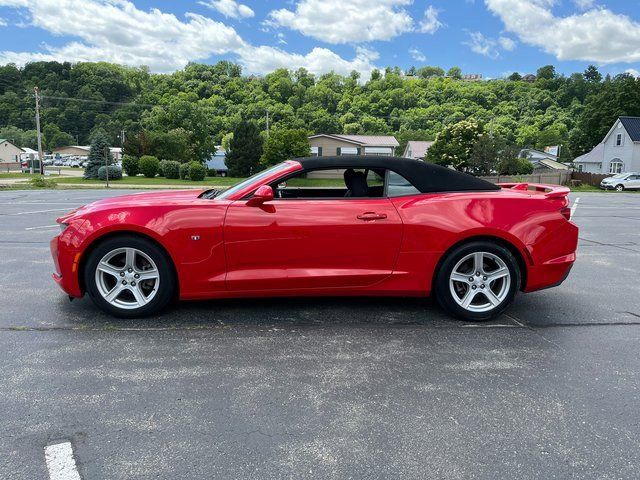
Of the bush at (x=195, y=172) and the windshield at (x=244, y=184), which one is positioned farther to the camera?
the bush at (x=195, y=172)

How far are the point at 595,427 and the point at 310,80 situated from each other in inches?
4059

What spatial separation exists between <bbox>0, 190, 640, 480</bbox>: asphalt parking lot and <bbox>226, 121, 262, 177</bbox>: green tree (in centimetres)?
4905

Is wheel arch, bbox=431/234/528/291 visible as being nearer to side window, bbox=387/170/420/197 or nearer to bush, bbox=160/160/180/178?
side window, bbox=387/170/420/197

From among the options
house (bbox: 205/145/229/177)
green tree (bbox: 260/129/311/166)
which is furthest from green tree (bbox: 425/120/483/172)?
house (bbox: 205/145/229/177)

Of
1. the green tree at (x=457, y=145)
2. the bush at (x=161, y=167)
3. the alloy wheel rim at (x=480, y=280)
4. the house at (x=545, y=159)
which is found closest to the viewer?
the alloy wheel rim at (x=480, y=280)

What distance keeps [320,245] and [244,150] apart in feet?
165

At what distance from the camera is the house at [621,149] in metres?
50.1

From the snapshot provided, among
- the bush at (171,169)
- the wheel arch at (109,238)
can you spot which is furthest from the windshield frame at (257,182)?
the bush at (171,169)

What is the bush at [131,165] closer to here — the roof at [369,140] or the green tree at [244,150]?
the green tree at [244,150]

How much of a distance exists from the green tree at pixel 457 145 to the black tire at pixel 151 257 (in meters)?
51.6

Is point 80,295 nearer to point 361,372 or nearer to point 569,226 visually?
point 361,372

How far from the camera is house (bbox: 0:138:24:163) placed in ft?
308

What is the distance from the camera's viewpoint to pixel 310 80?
100 metres

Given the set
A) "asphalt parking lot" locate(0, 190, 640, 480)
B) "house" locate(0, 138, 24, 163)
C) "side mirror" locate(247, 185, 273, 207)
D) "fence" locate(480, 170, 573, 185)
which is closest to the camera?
"asphalt parking lot" locate(0, 190, 640, 480)
